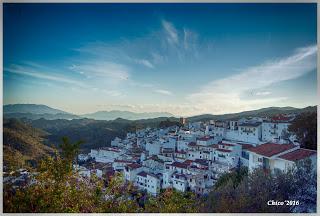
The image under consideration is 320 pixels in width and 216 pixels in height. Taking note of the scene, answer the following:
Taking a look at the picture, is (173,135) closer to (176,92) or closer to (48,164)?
(176,92)

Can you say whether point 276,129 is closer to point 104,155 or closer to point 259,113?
point 259,113

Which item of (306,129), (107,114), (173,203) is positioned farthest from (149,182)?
(306,129)

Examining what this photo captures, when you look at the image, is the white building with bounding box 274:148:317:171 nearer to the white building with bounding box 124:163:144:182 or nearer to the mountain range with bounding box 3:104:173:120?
the mountain range with bounding box 3:104:173:120

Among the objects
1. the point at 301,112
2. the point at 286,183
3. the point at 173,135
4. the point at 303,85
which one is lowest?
the point at 286,183

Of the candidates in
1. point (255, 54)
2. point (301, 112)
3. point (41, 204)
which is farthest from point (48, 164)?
point (301, 112)

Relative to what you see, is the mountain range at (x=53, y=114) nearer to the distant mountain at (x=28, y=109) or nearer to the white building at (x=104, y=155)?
the distant mountain at (x=28, y=109)

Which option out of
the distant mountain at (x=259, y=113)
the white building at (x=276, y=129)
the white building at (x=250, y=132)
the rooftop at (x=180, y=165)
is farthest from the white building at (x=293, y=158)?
the rooftop at (x=180, y=165)

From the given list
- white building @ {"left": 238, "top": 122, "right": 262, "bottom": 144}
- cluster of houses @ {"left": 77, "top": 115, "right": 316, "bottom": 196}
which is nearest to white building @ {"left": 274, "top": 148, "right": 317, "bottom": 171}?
cluster of houses @ {"left": 77, "top": 115, "right": 316, "bottom": 196}
